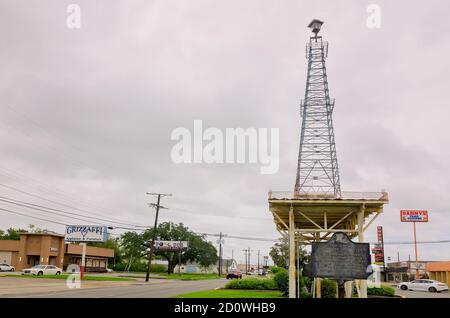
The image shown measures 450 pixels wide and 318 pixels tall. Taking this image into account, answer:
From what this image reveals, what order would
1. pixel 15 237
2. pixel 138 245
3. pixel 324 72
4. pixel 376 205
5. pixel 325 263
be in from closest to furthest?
pixel 325 263
pixel 376 205
pixel 324 72
pixel 138 245
pixel 15 237

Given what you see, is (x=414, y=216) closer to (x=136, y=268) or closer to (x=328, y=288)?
(x=328, y=288)

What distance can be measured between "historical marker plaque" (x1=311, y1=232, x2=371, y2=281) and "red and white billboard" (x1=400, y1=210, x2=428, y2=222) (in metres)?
50.0

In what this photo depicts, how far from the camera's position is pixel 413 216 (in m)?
59.3

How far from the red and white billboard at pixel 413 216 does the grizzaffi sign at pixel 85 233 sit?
1673 inches

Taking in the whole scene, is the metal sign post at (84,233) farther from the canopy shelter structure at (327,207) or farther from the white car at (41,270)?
the canopy shelter structure at (327,207)

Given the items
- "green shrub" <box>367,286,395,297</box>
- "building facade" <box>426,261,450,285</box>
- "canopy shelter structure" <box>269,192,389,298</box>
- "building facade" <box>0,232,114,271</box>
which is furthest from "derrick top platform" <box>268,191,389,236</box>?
"building facade" <box>0,232,114,271</box>

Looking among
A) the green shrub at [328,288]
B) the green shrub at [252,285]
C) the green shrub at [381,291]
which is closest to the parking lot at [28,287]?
the green shrub at [252,285]

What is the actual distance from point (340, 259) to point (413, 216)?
51.3 metres

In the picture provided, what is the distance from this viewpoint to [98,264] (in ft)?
245

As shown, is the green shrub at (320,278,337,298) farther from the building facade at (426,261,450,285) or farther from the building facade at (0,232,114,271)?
the building facade at (0,232,114,271)
